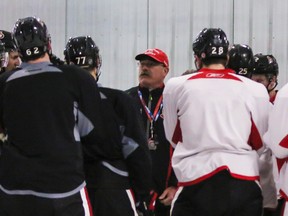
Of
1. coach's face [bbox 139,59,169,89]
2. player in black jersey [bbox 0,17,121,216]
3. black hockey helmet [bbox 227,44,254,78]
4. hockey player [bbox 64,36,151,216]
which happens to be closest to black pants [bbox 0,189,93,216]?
player in black jersey [bbox 0,17,121,216]

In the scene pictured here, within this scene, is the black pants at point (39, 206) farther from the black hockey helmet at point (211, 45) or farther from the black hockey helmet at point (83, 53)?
the black hockey helmet at point (211, 45)

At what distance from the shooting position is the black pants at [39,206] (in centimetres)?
315

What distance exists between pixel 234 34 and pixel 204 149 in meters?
4.46

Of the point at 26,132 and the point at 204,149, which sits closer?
the point at 26,132

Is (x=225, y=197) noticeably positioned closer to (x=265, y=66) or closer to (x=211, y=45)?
(x=211, y=45)

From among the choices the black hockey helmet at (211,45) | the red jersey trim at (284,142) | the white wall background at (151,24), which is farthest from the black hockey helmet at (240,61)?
the white wall background at (151,24)

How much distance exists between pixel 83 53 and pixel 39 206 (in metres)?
1.10

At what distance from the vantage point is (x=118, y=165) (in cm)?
389

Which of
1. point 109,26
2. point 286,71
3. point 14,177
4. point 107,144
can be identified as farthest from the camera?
point 109,26

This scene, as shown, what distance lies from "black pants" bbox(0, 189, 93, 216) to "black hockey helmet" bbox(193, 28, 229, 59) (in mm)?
1093

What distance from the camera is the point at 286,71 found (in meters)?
7.54

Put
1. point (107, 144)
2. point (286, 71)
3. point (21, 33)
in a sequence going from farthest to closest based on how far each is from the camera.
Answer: point (286, 71) → point (107, 144) → point (21, 33)

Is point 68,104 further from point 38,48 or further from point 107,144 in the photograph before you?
point 107,144

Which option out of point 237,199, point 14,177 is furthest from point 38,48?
point 237,199
